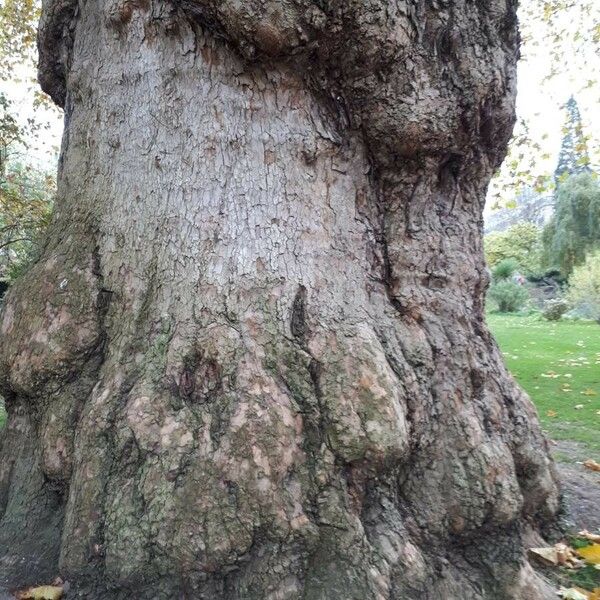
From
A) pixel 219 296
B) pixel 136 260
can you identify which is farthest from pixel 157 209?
pixel 219 296

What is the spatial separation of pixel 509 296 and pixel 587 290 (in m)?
5.13

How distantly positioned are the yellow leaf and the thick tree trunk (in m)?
0.22

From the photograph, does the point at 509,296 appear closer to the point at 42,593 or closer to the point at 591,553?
the point at 591,553

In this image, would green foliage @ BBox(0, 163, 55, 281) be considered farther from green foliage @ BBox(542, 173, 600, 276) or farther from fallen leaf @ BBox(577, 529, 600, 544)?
green foliage @ BBox(542, 173, 600, 276)

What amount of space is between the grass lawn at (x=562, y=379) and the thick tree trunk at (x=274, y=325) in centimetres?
267

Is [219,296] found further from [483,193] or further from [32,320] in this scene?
[483,193]

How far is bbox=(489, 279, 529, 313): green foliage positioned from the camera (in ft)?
91.0

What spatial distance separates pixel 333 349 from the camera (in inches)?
89.1

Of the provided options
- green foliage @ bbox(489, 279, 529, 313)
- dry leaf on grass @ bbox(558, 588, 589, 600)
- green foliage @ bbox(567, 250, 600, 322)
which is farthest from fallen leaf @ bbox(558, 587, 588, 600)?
green foliage @ bbox(489, 279, 529, 313)

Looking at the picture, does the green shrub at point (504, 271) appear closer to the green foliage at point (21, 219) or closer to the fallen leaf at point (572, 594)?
the green foliage at point (21, 219)

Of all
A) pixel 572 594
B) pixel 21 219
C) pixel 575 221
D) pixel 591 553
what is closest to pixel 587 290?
pixel 575 221

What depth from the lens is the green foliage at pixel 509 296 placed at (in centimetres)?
2773

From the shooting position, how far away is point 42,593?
215cm

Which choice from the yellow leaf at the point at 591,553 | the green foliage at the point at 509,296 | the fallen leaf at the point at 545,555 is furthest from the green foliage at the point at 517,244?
the fallen leaf at the point at 545,555
